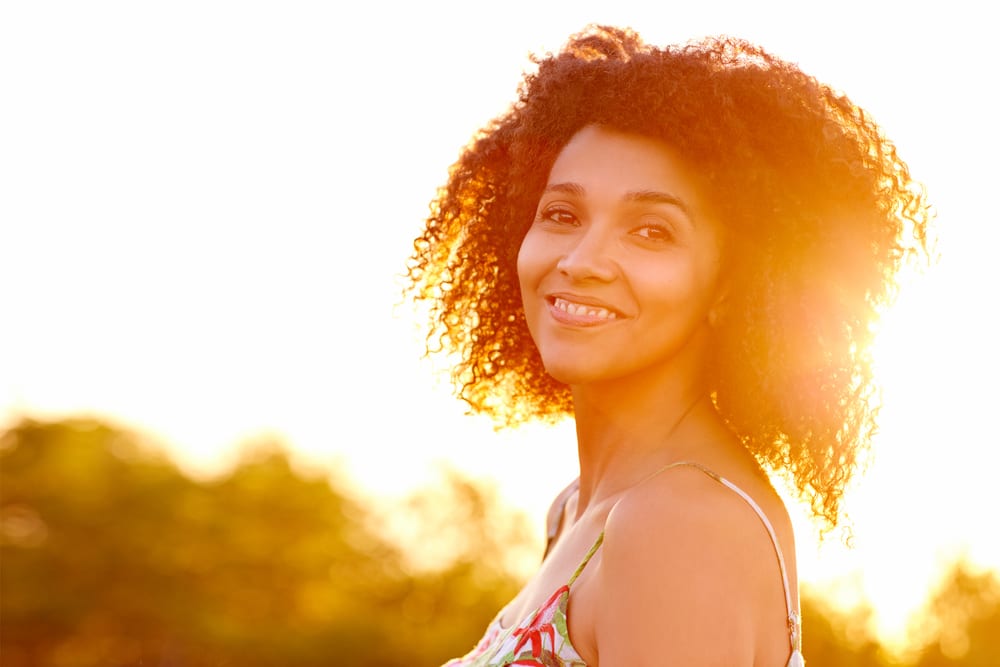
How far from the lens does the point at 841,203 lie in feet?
10.9

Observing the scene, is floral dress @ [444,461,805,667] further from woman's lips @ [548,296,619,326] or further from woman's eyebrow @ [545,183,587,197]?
woman's eyebrow @ [545,183,587,197]

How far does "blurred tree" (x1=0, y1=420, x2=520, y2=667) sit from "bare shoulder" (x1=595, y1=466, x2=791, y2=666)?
72.7ft

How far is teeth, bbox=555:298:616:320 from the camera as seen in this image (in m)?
3.11

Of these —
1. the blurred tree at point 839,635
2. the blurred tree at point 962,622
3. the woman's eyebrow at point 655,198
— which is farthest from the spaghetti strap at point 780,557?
the blurred tree at point 962,622

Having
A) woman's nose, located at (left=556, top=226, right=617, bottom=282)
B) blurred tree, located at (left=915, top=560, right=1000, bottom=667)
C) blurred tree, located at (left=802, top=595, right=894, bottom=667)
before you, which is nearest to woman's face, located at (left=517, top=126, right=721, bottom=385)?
woman's nose, located at (left=556, top=226, right=617, bottom=282)

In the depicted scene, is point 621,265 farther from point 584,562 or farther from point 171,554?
point 171,554

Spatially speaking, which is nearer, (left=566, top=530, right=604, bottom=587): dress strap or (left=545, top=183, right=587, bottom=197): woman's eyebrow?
(left=566, top=530, right=604, bottom=587): dress strap

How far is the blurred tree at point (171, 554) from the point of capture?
998 inches

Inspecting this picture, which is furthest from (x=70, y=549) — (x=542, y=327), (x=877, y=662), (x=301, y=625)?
(x=542, y=327)

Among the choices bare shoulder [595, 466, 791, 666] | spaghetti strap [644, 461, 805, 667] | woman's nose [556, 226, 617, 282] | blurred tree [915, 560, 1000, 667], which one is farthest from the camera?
blurred tree [915, 560, 1000, 667]

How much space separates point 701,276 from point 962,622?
26507 mm

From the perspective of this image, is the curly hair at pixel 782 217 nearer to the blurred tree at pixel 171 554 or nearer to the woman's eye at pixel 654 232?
the woman's eye at pixel 654 232

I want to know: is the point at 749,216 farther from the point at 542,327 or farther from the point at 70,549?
the point at 70,549

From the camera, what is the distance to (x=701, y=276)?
10.4ft
